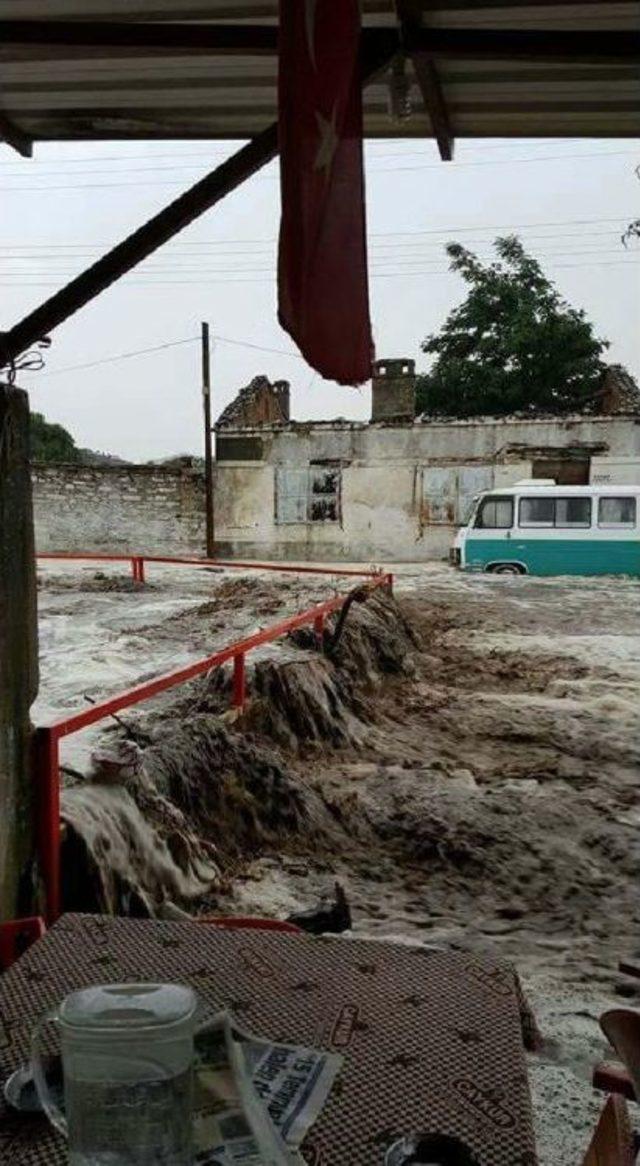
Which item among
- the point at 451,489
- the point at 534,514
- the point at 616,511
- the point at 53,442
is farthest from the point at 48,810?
the point at 53,442

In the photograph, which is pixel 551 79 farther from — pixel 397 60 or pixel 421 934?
pixel 421 934

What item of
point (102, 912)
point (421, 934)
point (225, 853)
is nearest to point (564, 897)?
point (421, 934)

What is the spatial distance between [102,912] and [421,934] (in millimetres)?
1614

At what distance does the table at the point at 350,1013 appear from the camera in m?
1.51

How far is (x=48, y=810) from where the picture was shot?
10.2 ft

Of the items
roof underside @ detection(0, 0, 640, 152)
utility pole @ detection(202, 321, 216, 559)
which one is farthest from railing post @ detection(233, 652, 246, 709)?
utility pole @ detection(202, 321, 216, 559)

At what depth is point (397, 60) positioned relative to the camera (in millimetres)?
2727

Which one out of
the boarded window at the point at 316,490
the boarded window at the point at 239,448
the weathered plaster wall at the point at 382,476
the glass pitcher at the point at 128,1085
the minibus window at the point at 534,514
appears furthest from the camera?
the boarded window at the point at 239,448

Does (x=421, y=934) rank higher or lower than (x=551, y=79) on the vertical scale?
lower

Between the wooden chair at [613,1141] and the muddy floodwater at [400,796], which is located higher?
the wooden chair at [613,1141]

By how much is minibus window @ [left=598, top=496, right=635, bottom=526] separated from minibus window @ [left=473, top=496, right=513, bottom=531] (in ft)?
5.96

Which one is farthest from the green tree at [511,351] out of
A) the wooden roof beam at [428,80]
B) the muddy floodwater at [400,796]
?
the wooden roof beam at [428,80]

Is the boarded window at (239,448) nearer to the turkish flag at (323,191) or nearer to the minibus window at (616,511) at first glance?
the minibus window at (616,511)

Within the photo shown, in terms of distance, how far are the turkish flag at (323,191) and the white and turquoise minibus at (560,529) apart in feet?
54.3
